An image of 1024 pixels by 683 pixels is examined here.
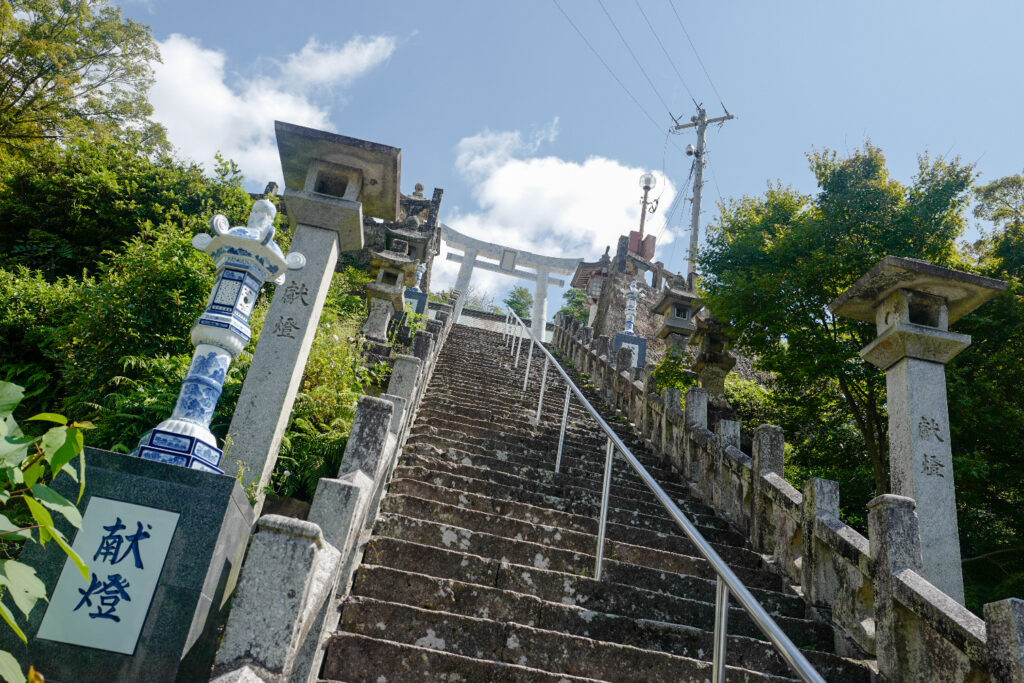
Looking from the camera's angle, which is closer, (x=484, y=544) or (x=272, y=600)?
(x=272, y=600)

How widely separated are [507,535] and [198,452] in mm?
2174

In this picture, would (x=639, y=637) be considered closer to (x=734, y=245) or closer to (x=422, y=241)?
(x=734, y=245)

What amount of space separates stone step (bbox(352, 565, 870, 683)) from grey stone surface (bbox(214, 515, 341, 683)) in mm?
1166

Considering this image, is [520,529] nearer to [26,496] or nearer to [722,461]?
[722,461]

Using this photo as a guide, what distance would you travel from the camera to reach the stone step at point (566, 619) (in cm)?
351

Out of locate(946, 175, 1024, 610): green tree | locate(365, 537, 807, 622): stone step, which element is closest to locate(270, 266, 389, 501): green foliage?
locate(365, 537, 807, 622): stone step

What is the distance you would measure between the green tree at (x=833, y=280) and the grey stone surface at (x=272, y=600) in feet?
26.6

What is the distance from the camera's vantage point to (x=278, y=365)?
5516 mm

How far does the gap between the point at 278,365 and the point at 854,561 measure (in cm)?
470

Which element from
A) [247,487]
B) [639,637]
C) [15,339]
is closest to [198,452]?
[247,487]

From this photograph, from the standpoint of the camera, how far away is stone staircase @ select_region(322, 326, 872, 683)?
321cm

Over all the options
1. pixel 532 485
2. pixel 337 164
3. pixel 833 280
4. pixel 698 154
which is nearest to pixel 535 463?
pixel 532 485

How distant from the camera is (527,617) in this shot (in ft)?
11.6

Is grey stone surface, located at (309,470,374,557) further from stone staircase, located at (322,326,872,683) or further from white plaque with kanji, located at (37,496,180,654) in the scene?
white plaque with kanji, located at (37,496,180,654)
